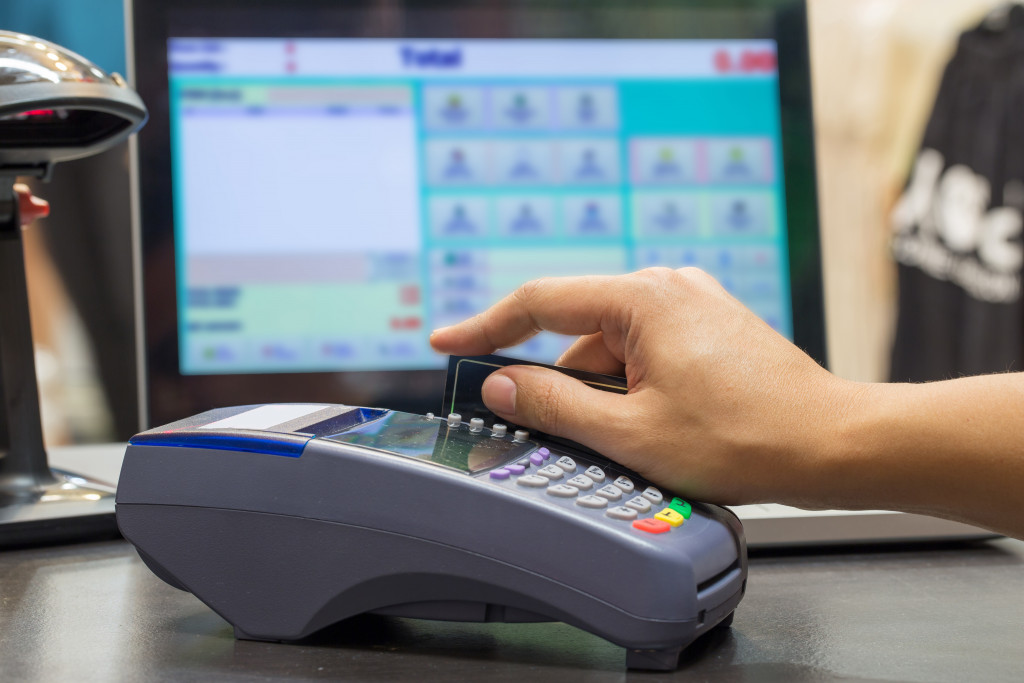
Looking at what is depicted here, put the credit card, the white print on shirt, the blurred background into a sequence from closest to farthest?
the credit card
the white print on shirt
the blurred background

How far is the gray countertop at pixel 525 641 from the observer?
11.1 inches

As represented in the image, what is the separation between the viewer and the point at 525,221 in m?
0.69

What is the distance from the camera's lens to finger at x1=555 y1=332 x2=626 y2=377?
1.35 feet

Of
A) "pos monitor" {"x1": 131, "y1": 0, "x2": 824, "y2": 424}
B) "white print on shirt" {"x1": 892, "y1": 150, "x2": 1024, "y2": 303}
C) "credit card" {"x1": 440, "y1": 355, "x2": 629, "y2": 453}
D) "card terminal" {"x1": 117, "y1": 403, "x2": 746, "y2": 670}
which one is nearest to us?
"card terminal" {"x1": 117, "y1": 403, "x2": 746, "y2": 670}

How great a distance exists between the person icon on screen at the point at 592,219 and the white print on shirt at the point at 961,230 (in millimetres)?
1052

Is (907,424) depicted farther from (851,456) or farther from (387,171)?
(387,171)

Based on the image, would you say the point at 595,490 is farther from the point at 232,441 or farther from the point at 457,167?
the point at 457,167

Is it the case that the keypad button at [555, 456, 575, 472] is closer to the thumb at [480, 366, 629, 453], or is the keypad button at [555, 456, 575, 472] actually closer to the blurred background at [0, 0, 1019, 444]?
the thumb at [480, 366, 629, 453]

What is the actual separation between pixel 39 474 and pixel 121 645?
27 cm

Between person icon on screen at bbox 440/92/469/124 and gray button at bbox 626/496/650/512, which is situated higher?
person icon on screen at bbox 440/92/469/124

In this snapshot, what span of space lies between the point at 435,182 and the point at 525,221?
0.26ft

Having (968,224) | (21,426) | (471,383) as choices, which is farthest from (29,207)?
(968,224)

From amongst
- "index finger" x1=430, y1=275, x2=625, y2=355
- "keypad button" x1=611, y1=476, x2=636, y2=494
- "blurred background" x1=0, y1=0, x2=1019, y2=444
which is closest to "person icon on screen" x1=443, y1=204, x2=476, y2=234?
"index finger" x1=430, y1=275, x2=625, y2=355

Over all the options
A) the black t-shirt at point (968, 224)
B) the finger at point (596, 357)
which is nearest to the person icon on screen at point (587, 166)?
the finger at point (596, 357)
